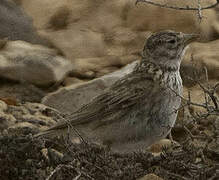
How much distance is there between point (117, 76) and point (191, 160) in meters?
3.44

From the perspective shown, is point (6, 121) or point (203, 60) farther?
point (203, 60)

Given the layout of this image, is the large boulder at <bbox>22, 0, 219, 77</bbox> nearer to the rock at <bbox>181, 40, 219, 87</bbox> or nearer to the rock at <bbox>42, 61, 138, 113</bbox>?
the rock at <bbox>181, 40, 219, 87</bbox>

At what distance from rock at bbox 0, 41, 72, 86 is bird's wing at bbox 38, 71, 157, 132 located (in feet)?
9.04

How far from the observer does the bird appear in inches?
298

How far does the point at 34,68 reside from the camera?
1070cm

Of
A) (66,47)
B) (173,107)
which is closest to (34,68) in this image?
(66,47)

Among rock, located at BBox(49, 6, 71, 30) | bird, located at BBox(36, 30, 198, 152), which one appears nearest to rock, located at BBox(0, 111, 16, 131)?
bird, located at BBox(36, 30, 198, 152)

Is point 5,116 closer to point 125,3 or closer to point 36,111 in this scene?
point 36,111

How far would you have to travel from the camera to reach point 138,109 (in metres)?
7.62

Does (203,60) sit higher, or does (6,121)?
(203,60)

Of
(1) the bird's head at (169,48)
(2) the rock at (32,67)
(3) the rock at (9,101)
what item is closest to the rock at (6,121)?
(3) the rock at (9,101)

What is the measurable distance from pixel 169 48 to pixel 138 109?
952mm

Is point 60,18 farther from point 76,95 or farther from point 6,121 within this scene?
point 6,121

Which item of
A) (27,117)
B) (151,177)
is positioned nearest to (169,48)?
(151,177)
